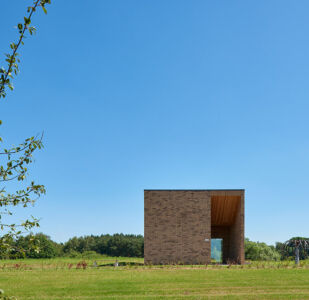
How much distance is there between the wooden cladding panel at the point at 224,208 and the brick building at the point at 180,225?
0.79 m

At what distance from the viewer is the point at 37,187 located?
3.23 metres

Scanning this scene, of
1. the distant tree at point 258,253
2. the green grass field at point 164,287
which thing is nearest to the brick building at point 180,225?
the green grass field at point 164,287

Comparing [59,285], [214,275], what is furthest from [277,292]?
[59,285]

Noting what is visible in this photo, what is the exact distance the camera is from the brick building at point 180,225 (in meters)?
23.8

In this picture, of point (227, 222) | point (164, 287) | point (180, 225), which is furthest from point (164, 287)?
point (227, 222)

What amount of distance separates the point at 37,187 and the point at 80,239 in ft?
188

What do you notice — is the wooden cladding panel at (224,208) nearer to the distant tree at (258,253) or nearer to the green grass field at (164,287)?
the distant tree at (258,253)

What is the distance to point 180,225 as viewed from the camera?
2406 centimetres

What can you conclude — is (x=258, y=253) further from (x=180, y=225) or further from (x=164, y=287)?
(x=164, y=287)

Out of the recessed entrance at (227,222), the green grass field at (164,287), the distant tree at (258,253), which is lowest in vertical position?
the distant tree at (258,253)

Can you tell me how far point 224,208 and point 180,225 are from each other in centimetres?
455

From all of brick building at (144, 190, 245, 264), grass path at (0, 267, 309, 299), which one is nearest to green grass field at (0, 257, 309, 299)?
grass path at (0, 267, 309, 299)

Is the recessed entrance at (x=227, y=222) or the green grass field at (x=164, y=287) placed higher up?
the recessed entrance at (x=227, y=222)

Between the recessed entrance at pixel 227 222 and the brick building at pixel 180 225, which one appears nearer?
the brick building at pixel 180 225
